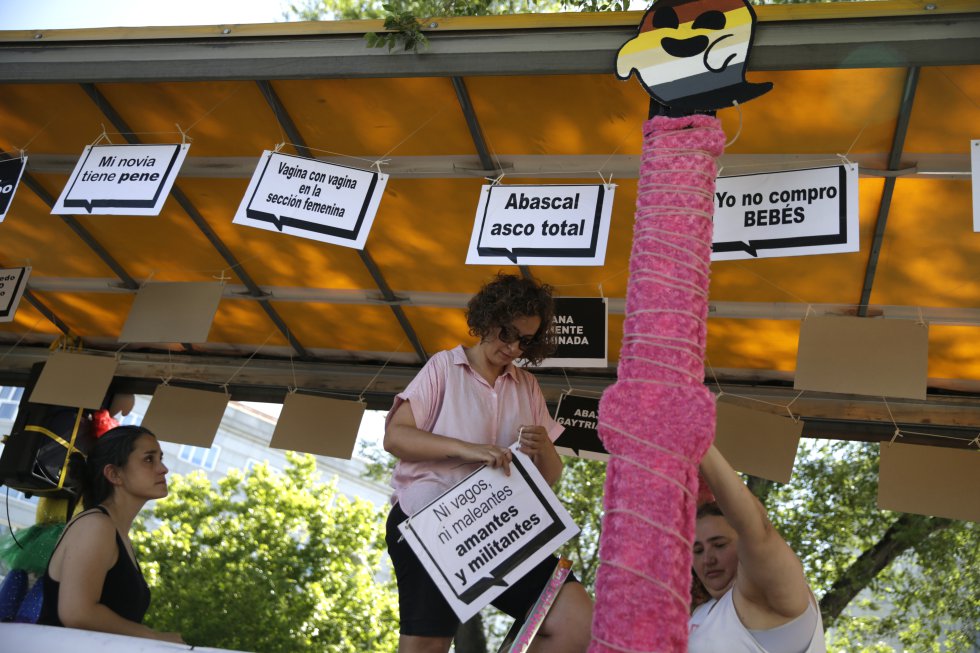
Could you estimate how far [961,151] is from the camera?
3705mm

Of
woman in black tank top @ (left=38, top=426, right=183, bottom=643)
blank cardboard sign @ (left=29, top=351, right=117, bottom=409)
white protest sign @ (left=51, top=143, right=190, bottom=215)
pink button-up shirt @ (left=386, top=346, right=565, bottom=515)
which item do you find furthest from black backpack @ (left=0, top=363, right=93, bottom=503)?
pink button-up shirt @ (left=386, top=346, right=565, bottom=515)

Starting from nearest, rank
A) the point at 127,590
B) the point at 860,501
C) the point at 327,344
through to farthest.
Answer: the point at 127,590 < the point at 327,344 < the point at 860,501

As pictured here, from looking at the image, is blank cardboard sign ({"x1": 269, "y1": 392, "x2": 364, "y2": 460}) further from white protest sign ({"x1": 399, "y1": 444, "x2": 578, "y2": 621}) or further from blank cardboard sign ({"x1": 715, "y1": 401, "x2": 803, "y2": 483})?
white protest sign ({"x1": 399, "y1": 444, "x2": 578, "y2": 621})

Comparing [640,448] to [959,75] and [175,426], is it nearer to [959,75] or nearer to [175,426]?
[959,75]

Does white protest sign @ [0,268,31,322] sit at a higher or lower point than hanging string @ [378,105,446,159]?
lower

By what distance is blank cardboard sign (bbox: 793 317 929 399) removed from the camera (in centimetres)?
444

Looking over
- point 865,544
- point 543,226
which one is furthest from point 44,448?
point 865,544

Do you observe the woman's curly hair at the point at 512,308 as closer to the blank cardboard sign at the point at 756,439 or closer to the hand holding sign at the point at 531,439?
the hand holding sign at the point at 531,439

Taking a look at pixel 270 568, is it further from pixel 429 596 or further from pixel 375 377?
pixel 429 596

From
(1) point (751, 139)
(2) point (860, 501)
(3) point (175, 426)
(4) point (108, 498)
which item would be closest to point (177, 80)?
(4) point (108, 498)

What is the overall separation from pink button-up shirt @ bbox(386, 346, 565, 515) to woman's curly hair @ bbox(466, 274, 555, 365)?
5.1 inches

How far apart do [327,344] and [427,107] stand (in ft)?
8.13

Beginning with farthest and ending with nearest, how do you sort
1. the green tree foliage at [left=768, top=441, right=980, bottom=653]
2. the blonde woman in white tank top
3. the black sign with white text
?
the green tree foliage at [left=768, top=441, right=980, bottom=653] → the black sign with white text → the blonde woman in white tank top

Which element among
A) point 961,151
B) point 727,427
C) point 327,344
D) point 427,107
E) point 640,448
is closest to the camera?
point 640,448
